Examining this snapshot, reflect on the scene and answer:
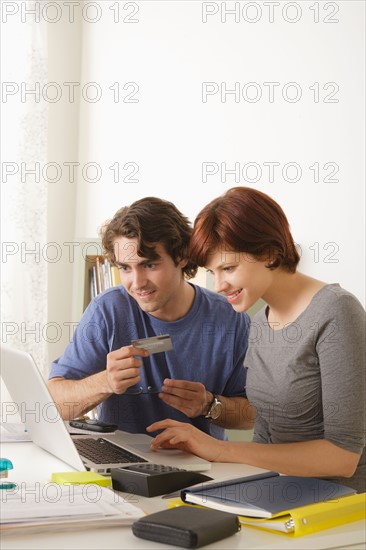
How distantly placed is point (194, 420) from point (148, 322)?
0.30m

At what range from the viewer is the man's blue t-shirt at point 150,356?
2139 millimetres

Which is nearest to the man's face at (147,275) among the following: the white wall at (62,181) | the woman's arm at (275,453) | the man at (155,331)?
the man at (155,331)

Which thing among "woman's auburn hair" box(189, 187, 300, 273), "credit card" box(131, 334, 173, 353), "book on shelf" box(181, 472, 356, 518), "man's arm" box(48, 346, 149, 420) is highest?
→ "woman's auburn hair" box(189, 187, 300, 273)

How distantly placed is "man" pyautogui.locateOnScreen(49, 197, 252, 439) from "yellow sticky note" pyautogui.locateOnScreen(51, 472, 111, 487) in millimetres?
668

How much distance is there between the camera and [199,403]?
6.22ft

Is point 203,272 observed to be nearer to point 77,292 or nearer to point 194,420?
point 77,292

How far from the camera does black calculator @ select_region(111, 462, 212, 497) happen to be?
131cm

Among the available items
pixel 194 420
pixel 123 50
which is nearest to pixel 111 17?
pixel 123 50

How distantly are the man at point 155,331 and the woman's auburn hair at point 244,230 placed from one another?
0.35m

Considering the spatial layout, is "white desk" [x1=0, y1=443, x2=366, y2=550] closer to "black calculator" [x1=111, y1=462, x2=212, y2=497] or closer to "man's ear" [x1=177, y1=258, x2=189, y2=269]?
"black calculator" [x1=111, y1=462, x2=212, y2=497]

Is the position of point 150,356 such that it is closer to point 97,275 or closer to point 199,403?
point 199,403

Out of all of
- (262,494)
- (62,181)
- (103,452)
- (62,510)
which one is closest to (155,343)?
(103,452)

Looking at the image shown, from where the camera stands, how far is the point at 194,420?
210cm

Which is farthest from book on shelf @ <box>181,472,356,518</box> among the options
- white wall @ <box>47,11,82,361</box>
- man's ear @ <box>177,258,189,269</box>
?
white wall @ <box>47,11,82,361</box>
